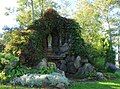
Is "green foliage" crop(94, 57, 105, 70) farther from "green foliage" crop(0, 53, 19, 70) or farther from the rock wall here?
"green foliage" crop(0, 53, 19, 70)

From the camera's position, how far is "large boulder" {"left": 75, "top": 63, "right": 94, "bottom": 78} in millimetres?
22291

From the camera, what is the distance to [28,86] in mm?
16766

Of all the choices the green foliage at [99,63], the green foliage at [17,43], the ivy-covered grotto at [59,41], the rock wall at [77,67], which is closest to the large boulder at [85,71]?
the rock wall at [77,67]

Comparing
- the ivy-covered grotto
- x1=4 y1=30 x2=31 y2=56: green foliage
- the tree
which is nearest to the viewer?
x1=4 y1=30 x2=31 y2=56: green foliage

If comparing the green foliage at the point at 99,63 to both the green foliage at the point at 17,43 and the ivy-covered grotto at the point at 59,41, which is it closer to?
the ivy-covered grotto at the point at 59,41

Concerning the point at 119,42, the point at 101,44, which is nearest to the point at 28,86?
the point at 101,44

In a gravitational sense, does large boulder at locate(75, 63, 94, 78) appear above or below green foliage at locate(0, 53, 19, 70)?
below

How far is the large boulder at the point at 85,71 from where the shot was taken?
22.3 metres

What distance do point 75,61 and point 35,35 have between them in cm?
348

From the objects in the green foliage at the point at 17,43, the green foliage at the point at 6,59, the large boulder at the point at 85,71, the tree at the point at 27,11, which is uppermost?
the tree at the point at 27,11

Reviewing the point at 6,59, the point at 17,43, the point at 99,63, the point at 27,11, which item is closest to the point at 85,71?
the point at 99,63

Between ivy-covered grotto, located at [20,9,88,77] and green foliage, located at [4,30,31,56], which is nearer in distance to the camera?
green foliage, located at [4,30,31,56]

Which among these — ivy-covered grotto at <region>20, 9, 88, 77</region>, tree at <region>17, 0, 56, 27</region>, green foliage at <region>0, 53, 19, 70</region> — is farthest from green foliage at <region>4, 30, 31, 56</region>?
tree at <region>17, 0, 56, 27</region>

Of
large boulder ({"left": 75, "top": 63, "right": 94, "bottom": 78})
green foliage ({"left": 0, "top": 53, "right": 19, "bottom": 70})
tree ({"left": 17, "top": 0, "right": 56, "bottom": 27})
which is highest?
tree ({"left": 17, "top": 0, "right": 56, "bottom": 27})
